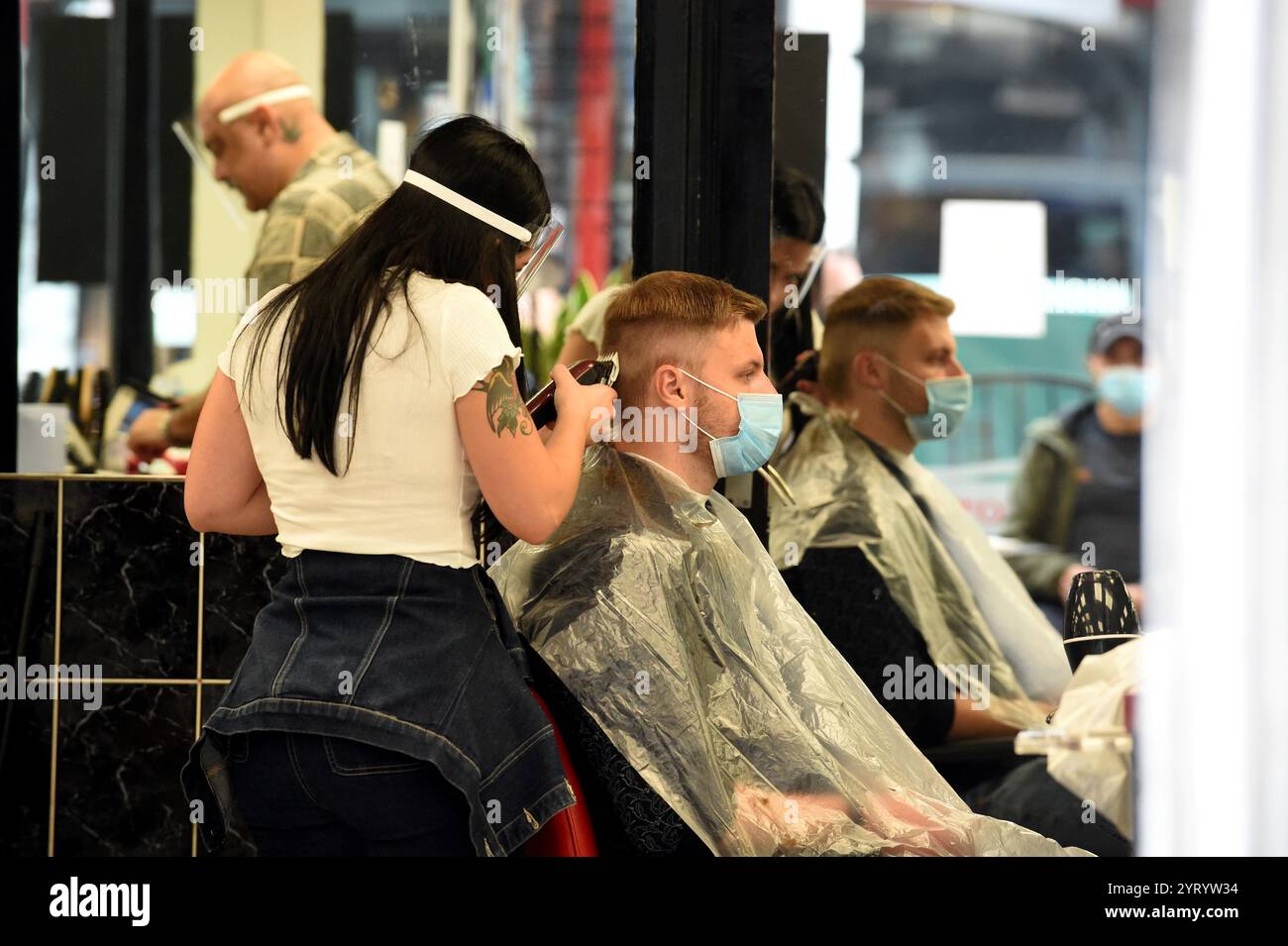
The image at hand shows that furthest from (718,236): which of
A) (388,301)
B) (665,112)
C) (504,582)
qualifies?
(388,301)

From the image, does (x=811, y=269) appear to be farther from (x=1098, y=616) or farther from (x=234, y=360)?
(x=234, y=360)

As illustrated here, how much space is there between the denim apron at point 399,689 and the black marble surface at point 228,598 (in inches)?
36.9

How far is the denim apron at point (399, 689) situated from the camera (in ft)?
5.58

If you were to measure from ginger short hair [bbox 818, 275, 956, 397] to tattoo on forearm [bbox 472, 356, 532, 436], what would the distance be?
1340mm

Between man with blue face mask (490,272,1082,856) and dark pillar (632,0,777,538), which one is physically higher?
dark pillar (632,0,777,538)

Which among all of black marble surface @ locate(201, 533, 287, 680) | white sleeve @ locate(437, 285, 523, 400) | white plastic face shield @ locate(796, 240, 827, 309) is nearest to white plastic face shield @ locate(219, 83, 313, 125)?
black marble surface @ locate(201, 533, 287, 680)

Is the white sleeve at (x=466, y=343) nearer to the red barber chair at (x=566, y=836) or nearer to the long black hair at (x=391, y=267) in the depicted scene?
the long black hair at (x=391, y=267)

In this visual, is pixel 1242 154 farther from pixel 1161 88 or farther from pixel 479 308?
pixel 479 308

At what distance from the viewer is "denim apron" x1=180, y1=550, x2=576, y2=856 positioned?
1700 mm

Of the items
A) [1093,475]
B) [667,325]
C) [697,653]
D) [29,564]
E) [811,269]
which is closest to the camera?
[697,653]

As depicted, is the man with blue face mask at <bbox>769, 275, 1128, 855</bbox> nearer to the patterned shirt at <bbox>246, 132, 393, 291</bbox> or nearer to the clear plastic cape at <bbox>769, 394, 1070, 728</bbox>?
the clear plastic cape at <bbox>769, 394, 1070, 728</bbox>

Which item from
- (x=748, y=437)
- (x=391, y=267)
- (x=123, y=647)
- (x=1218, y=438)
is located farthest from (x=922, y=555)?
(x=123, y=647)

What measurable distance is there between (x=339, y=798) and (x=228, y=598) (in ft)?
3.79

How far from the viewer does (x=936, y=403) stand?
117 inches
